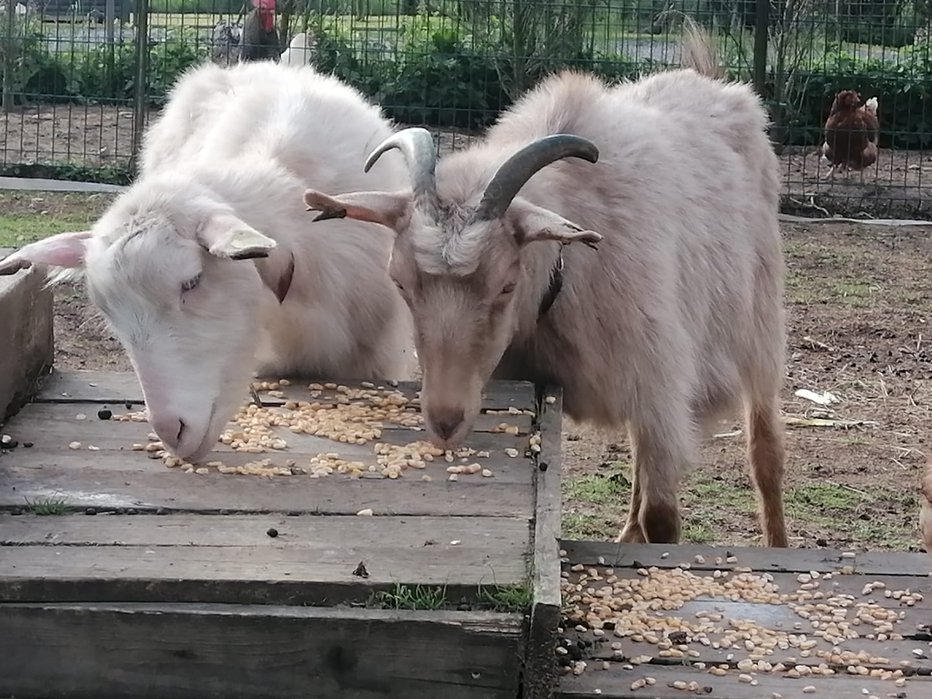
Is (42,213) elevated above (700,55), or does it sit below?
below

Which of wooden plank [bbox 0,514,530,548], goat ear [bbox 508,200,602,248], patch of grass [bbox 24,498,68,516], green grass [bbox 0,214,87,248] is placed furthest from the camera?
green grass [bbox 0,214,87,248]

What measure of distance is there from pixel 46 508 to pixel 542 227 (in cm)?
141

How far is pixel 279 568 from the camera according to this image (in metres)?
2.66

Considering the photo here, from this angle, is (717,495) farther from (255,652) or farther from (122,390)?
(255,652)

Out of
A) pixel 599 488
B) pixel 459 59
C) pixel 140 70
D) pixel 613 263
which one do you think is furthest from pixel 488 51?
pixel 613 263

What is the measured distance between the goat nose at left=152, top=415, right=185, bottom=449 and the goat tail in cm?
295

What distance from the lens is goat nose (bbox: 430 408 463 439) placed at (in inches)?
137

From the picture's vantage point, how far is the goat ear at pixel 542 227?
3.53 metres

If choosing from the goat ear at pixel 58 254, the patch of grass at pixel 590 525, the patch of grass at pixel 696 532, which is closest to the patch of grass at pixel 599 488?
the patch of grass at pixel 590 525

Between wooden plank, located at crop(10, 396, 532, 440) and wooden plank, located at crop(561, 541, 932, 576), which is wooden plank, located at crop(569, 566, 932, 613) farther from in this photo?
wooden plank, located at crop(10, 396, 532, 440)

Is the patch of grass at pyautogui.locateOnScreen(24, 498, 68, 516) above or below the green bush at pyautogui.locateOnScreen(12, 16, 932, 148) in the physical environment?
below

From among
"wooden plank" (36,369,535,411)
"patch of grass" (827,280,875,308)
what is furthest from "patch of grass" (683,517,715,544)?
"patch of grass" (827,280,875,308)

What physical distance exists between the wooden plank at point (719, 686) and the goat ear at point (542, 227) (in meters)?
1.17

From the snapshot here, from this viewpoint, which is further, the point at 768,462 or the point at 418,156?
the point at 768,462
